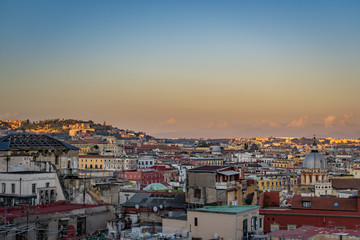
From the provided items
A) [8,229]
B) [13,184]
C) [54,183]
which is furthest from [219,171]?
[8,229]

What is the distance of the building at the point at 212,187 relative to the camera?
40344 millimetres

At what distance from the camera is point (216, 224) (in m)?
30.6

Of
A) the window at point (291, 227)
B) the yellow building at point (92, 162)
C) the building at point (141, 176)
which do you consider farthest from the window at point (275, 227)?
the yellow building at point (92, 162)

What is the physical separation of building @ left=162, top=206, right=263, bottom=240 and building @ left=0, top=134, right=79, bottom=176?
15.8 m

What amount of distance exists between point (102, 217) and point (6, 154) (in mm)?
14835

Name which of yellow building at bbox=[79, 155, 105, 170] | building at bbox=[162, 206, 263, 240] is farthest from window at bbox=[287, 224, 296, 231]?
yellow building at bbox=[79, 155, 105, 170]

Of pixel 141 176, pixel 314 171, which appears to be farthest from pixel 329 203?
pixel 141 176

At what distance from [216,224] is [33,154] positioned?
2257cm

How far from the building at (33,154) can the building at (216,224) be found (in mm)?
15849

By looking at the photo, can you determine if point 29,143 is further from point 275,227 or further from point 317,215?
point 317,215

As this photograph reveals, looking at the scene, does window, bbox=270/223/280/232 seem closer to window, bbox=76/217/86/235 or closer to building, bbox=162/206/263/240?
building, bbox=162/206/263/240

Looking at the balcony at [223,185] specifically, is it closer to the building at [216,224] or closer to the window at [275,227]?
the window at [275,227]

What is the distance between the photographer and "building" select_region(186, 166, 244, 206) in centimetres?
4034

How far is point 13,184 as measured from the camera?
36844mm
